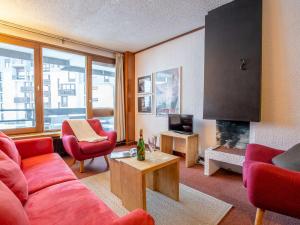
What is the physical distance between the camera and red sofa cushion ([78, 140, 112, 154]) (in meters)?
2.61

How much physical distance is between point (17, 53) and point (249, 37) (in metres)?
3.89

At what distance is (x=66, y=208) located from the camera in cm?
106

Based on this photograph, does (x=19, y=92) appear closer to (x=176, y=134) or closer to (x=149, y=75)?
(x=149, y=75)

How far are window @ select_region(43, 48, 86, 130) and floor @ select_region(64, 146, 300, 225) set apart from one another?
105cm

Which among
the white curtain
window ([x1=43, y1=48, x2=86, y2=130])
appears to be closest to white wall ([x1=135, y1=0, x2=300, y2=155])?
the white curtain

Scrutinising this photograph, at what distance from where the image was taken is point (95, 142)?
2.83 meters

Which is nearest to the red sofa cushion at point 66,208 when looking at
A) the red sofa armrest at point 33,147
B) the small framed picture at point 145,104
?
the red sofa armrest at point 33,147

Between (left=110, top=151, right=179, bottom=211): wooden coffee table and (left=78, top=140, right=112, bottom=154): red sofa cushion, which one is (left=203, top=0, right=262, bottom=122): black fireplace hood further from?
(left=78, top=140, right=112, bottom=154): red sofa cushion

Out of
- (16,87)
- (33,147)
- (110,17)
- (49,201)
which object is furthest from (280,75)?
(16,87)

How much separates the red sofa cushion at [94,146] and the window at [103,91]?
1.45 meters

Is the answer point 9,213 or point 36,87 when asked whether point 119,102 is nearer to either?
point 36,87

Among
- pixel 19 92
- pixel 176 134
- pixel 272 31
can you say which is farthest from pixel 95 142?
pixel 272 31

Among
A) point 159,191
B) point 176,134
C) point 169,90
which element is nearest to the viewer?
point 159,191

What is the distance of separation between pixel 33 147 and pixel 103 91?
237 centimetres
